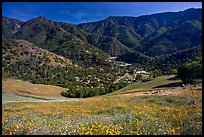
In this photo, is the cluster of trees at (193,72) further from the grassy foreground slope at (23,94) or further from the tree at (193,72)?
the grassy foreground slope at (23,94)

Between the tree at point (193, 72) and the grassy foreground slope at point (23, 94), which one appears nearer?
the grassy foreground slope at point (23, 94)

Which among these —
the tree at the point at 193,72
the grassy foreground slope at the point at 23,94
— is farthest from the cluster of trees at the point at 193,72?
the grassy foreground slope at the point at 23,94

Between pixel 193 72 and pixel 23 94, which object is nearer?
pixel 193 72

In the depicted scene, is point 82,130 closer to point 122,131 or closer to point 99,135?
point 99,135

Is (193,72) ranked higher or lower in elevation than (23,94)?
higher

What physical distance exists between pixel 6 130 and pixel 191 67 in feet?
231

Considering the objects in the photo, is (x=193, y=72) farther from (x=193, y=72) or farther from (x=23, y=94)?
(x=23, y=94)

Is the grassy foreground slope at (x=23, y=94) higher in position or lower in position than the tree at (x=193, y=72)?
lower

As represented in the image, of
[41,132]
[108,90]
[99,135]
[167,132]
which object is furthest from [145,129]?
[108,90]

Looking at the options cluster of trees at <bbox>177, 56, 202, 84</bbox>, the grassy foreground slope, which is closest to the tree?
cluster of trees at <bbox>177, 56, 202, 84</bbox>

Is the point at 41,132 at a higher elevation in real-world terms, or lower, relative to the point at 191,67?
lower

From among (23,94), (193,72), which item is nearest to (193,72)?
(193,72)

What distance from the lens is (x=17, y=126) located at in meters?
10.1

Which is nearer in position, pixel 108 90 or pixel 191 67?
pixel 191 67
